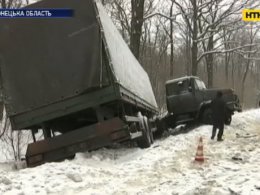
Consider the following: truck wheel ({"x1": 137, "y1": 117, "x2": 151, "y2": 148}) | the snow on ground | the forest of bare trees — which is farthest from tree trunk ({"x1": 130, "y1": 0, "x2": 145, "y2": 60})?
the snow on ground

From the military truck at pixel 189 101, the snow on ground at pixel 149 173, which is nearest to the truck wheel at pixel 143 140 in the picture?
the snow on ground at pixel 149 173

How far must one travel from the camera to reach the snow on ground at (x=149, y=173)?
25.5 feet

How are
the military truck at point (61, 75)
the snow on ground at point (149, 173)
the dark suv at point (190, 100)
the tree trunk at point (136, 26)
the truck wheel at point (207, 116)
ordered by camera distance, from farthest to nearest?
1. the tree trunk at point (136, 26)
2. the dark suv at point (190, 100)
3. the truck wheel at point (207, 116)
4. the military truck at point (61, 75)
5. the snow on ground at point (149, 173)

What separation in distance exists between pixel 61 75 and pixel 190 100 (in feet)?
32.9

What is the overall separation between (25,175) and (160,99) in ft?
138

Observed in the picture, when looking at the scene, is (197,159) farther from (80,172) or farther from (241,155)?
(80,172)

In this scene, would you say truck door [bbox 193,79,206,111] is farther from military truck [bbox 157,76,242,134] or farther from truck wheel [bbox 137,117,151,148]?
truck wheel [bbox 137,117,151,148]

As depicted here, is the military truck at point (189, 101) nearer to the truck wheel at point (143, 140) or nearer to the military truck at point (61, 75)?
the truck wheel at point (143, 140)

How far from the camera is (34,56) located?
35.8ft

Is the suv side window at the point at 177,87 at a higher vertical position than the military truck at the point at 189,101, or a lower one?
higher

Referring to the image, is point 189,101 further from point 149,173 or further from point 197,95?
point 149,173

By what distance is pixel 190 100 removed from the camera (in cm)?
1981

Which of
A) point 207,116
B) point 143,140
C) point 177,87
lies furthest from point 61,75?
point 177,87

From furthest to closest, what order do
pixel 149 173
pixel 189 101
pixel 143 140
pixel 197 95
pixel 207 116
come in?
pixel 189 101, pixel 197 95, pixel 207 116, pixel 143 140, pixel 149 173
